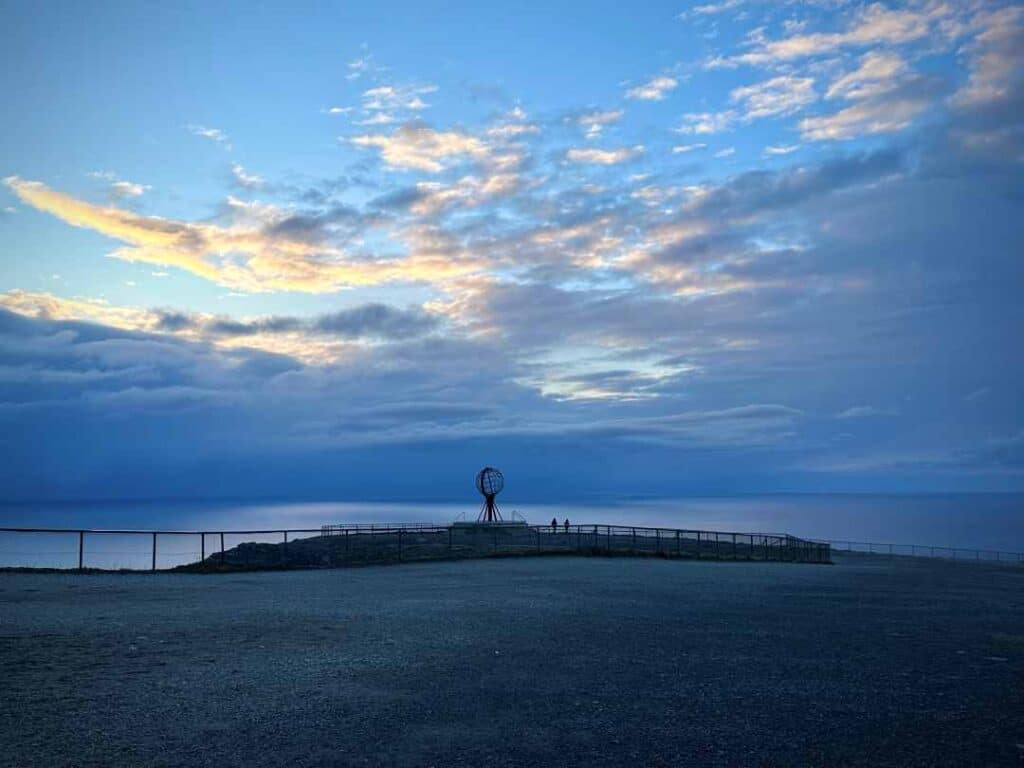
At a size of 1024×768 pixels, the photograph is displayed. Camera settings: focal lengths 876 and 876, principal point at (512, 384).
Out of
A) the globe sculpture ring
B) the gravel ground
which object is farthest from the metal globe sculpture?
the gravel ground

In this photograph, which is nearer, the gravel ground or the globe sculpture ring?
the gravel ground

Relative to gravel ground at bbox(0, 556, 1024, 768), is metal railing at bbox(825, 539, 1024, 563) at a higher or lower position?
lower

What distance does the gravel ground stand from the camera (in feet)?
23.9

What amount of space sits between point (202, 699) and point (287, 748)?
2.17 metres

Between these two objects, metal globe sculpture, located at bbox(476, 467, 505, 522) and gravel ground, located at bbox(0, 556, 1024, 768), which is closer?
gravel ground, located at bbox(0, 556, 1024, 768)

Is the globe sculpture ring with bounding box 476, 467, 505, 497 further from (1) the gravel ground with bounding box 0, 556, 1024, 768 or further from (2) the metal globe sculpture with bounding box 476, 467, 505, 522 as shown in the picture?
(1) the gravel ground with bounding box 0, 556, 1024, 768

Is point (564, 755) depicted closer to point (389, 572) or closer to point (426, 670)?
point (426, 670)

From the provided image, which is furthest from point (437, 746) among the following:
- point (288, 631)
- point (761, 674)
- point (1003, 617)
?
point (1003, 617)

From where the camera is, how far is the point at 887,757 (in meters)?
7.13

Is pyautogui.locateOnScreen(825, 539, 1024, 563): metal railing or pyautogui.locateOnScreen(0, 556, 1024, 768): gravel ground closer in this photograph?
pyautogui.locateOnScreen(0, 556, 1024, 768): gravel ground

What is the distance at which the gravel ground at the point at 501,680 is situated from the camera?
7289 mm

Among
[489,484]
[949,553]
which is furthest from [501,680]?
[949,553]

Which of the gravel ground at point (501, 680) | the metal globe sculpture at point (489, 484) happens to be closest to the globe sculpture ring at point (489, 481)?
the metal globe sculpture at point (489, 484)

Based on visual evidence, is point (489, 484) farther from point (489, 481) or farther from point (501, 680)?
point (501, 680)
